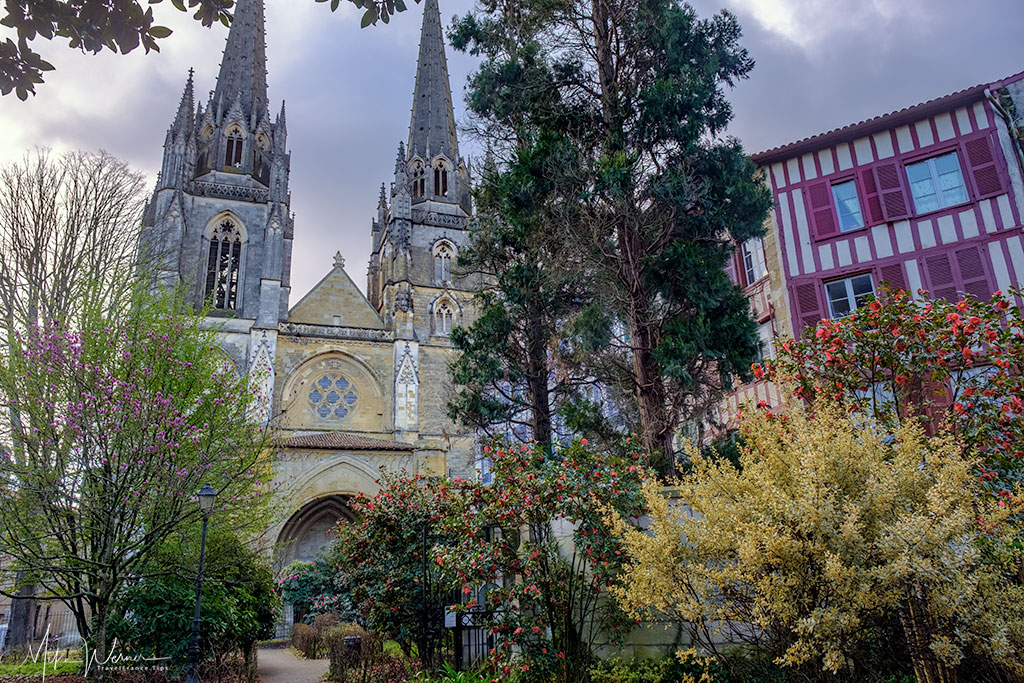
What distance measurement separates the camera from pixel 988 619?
15.5 ft

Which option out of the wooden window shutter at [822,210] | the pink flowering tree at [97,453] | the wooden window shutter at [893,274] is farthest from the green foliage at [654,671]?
the wooden window shutter at [822,210]

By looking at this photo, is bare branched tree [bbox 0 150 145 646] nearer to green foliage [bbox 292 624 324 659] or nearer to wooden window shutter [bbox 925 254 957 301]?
green foliage [bbox 292 624 324 659]

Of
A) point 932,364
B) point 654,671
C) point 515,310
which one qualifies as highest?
point 515,310

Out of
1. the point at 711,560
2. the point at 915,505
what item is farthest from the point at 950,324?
the point at 711,560

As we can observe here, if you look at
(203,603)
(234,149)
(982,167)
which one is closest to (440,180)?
(234,149)

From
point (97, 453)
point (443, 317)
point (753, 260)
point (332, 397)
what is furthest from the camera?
point (443, 317)

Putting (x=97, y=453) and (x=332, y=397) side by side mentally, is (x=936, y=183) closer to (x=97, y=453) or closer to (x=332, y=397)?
(x=97, y=453)

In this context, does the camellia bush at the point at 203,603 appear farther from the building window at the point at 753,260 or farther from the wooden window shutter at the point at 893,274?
the wooden window shutter at the point at 893,274

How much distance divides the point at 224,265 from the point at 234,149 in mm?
6859

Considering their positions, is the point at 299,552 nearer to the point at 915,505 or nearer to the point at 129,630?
the point at 129,630

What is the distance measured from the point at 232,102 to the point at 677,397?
3210 centimetres

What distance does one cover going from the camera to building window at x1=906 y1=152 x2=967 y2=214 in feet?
42.6

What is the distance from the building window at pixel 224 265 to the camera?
97.2ft

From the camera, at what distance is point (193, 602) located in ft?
32.2
